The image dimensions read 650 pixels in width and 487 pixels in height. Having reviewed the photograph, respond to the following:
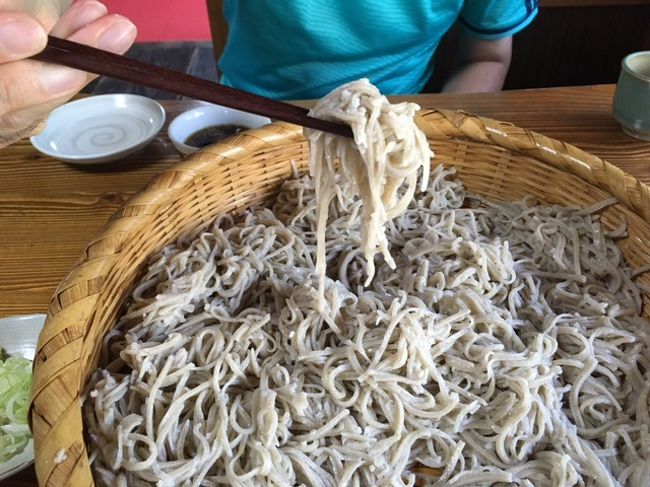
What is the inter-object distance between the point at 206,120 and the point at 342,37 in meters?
0.54

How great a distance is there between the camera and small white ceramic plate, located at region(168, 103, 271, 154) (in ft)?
5.51

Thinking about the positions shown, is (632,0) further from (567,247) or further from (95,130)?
(95,130)

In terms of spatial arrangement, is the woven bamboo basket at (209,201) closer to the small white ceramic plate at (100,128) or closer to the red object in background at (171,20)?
the small white ceramic plate at (100,128)

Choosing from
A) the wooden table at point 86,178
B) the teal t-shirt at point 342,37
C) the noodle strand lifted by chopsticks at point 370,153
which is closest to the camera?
the noodle strand lifted by chopsticks at point 370,153

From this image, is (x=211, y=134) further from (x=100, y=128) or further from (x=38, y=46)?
(x=38, y=46)

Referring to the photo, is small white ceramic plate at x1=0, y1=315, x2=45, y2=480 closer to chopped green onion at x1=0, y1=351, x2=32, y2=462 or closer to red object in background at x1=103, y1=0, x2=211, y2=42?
chopped green onion at x1=0, y1=351, x2=32, y2=462

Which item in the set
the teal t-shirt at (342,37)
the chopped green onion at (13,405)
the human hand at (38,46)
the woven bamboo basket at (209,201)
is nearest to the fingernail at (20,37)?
the human hand at (38,46)

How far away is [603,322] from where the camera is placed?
126cm

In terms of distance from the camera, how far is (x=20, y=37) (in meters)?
0.73

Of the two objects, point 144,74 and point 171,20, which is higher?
point 144,74

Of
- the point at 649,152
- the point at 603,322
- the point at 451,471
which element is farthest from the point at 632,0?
the point at 451,471

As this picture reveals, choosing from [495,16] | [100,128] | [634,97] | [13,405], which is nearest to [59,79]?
[13,405]

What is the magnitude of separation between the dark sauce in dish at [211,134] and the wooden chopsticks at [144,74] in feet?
2.53

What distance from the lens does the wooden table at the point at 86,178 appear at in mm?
1380
